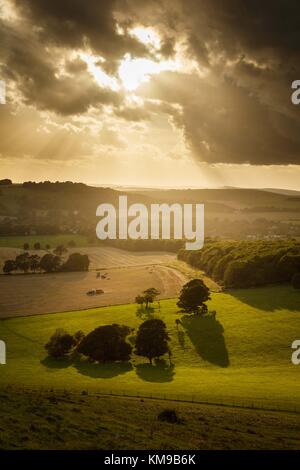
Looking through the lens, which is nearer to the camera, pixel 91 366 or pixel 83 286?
pixel 91 366

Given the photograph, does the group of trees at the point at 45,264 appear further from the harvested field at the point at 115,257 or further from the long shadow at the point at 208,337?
the long shadow at the point at 208,337

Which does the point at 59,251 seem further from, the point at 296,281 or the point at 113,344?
the point at 113,344

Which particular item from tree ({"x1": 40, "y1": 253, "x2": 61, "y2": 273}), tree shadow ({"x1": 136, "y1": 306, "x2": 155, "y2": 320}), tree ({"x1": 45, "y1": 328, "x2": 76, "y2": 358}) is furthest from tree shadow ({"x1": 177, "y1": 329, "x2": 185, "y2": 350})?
tree ({"x1": 40, "y1": 253, "x2": 61, "y2": 273})

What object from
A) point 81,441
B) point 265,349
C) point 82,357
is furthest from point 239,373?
point 81,441

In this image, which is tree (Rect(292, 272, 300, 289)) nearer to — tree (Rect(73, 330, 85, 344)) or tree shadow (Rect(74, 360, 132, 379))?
tree shadow (Rect(74, 360, 132, 379))

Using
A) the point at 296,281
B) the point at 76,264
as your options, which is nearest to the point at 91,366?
the point at 296,281

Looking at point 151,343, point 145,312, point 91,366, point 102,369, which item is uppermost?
point 145,312
